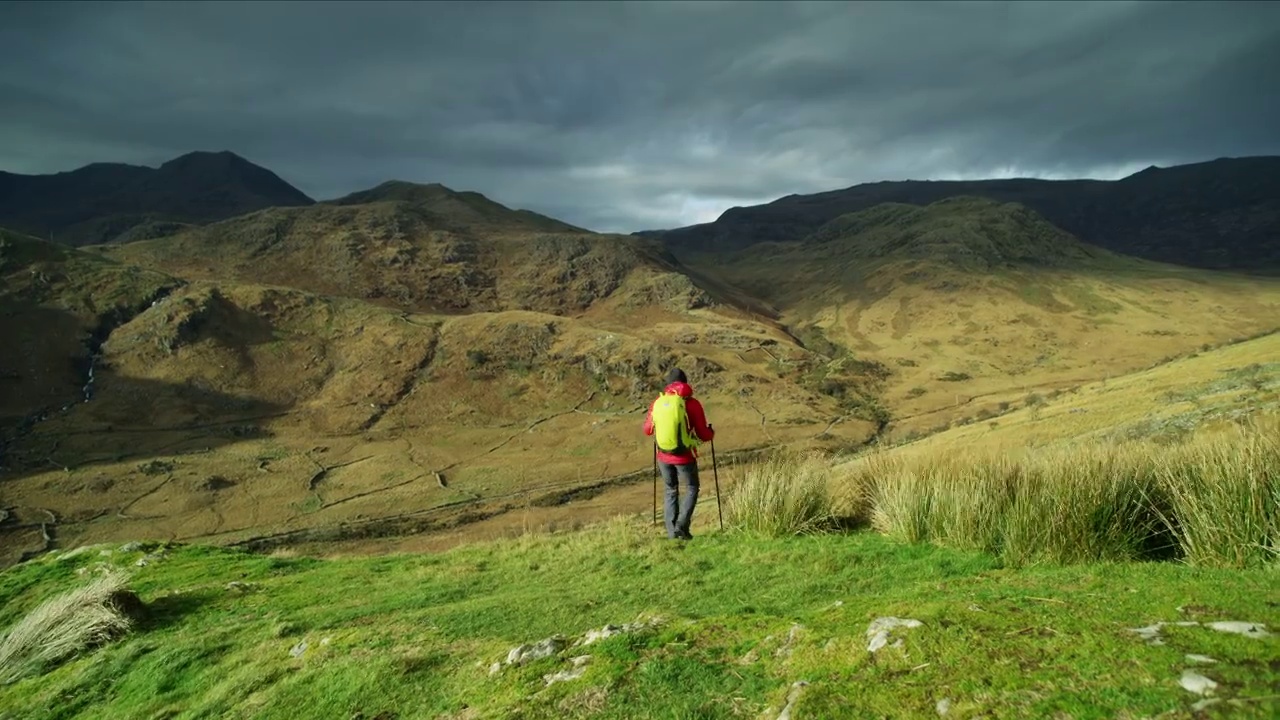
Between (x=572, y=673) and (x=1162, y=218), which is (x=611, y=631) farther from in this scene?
(x=1162, y=218)

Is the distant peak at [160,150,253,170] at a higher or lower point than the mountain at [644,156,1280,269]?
higher

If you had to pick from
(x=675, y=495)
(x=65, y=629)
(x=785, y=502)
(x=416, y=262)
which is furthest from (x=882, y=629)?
(x=416, y=262)

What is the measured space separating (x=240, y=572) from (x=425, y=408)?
3157 cm

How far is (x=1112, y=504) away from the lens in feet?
20.8

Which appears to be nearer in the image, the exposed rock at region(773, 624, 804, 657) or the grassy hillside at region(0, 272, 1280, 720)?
the grassy hillside at region(0, 272, 1280, 720)

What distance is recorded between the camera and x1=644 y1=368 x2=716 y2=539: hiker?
941cm

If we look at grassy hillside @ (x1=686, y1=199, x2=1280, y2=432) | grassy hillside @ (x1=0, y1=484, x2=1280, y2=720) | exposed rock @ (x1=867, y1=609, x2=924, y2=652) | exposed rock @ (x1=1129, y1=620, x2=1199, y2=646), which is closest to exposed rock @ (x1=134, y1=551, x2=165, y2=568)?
grassy hillside @ (x1=0, y1=484, x2=1280, y2=720)

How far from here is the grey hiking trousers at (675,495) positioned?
31.3 ft

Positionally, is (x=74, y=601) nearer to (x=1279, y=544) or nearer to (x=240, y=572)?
(x=240, y=572)

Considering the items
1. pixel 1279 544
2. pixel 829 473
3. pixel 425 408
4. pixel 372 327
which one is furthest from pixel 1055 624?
pixel 372 327

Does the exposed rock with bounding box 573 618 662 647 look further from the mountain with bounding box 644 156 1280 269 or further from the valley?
the mountain with bounding box 644 156 1280 269

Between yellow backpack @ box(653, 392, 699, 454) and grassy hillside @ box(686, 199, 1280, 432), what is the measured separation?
3160cm

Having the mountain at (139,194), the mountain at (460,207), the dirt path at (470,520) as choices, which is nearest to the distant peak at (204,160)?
the mountain at (139,194)

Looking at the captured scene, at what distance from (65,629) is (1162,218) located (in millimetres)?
205205
